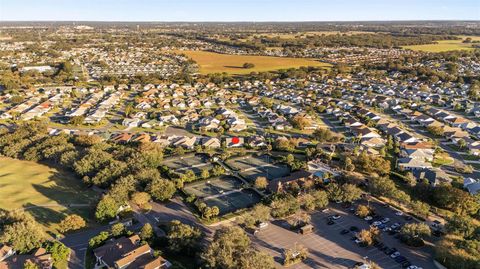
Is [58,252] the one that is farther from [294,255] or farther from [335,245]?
[335,245]

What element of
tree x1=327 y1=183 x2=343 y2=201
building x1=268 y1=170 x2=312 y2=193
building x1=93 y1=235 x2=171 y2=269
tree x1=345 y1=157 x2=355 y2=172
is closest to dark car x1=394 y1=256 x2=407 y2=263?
tree x1=327 y1=183 x2=343 y2=201

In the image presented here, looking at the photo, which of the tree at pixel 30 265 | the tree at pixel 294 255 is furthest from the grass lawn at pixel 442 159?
the tree at pixel 30 265

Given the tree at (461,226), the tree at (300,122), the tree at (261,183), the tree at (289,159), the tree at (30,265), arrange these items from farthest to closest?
the tree at (300,122)
the tree at (289,159)
the tree at (261,183)
the tree at (461,226)
the tree at (30,265)

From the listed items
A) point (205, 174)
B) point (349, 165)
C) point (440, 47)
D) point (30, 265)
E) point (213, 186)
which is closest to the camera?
point (30, 265)

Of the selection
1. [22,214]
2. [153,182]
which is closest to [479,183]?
[153,182]

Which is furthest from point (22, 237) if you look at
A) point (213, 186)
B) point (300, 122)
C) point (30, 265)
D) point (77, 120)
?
point (300, 122)

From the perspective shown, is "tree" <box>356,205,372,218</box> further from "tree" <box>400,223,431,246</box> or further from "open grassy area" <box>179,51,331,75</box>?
"open grassy area" <box>179,51,331,75</box>

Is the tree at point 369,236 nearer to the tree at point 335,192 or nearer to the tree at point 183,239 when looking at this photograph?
the tree at point 335,192
